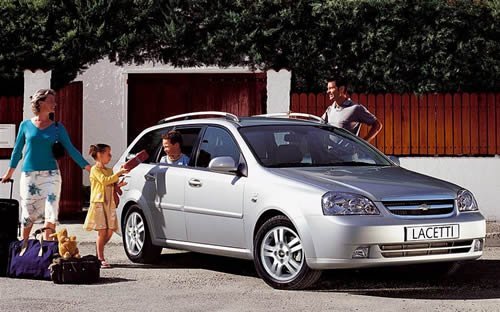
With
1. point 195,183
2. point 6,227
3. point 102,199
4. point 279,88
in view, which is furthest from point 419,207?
point 279,88

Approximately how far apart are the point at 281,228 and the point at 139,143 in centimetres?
320

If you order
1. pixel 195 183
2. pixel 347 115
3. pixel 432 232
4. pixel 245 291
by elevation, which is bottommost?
pixel 245 291

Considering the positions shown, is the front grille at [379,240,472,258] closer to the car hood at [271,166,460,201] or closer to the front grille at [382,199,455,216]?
the front grille at [382,199,455,216]

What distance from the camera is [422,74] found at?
15578 millimetres

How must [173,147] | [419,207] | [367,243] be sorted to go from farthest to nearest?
1. [173,147]
2. [419,207]
3. [367,243]

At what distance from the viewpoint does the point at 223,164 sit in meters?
9.70

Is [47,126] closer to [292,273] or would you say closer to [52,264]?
[52,264]

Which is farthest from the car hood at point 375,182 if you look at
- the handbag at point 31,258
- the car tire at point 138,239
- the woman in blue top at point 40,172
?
the woman in blue top at point 40,172

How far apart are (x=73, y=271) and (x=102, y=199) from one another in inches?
45.9

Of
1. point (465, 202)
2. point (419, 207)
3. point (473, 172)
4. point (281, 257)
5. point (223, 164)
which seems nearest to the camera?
point (419, 207)

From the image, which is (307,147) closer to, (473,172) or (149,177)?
(149,177)

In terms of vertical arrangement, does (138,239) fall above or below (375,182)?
below

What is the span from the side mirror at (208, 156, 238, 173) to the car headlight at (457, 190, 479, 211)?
2.03m

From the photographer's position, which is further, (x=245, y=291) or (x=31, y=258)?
(x=31, y=258)
